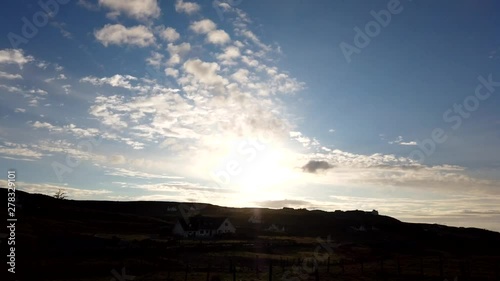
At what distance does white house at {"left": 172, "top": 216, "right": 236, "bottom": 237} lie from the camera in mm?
105812

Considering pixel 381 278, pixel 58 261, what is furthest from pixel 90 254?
pixel 381 278

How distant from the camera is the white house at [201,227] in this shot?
106 meters

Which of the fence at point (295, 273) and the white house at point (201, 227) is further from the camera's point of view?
the white house at point (201, 227)

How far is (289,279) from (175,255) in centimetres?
2381

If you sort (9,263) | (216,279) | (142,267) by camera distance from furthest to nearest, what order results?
(142,267) → (9,263) → (216,279)

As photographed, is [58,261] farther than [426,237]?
No

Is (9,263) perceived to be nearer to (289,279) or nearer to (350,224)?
(289,279)

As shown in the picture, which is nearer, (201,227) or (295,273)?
(295,273)

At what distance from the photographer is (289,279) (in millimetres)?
42156

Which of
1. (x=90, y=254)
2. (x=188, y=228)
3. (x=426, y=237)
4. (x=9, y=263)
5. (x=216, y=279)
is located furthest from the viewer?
(x=426, y=237)

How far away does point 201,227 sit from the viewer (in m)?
110

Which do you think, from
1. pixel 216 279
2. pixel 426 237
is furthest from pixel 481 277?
pixel 426 237

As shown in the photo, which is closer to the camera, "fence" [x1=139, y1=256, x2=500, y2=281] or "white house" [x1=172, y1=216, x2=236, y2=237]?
"fence" [x1=139, y1=256, x2=500, y2=281]

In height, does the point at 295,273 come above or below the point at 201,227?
below
